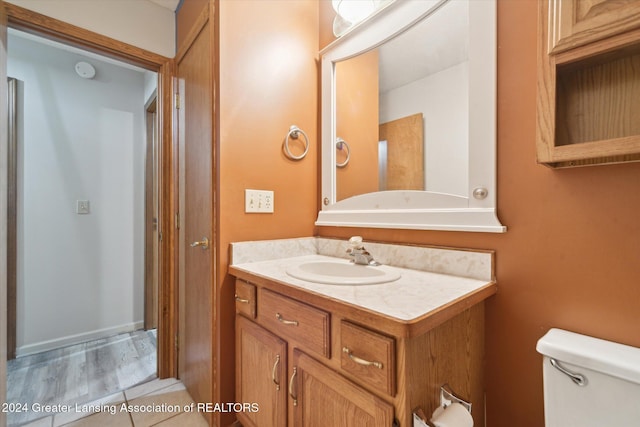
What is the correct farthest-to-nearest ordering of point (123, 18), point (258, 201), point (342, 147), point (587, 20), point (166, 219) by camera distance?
point (166, 219)
point (123, 18)
point (342, 147)
point (258, 201)
point (587, 20)

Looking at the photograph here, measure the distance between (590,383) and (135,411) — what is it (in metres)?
1.97

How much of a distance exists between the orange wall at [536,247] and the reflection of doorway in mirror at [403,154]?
0.30 metres

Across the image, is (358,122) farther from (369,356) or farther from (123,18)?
(123,18)

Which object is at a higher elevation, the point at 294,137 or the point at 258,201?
the point at 294,137

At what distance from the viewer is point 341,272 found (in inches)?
50.4

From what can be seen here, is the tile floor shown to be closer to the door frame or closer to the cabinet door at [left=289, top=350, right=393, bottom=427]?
the door frame

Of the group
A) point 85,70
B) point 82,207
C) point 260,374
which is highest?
point 85,70

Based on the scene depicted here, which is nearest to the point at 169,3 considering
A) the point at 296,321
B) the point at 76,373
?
the point at 296,321

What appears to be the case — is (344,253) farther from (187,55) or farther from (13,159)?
(13,159)

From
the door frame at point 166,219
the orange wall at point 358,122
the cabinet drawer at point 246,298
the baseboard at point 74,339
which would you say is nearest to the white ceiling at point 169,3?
the door frame at point 166,219

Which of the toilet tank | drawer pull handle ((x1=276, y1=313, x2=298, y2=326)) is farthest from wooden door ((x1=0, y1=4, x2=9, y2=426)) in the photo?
the toilet tank

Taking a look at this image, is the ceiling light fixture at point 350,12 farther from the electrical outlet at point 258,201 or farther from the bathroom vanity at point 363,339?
the bathroom vanity at point 363,339

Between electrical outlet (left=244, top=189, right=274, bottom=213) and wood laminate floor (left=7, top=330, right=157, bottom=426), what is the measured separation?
1.42m

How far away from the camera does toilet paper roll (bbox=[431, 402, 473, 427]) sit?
0.65m
